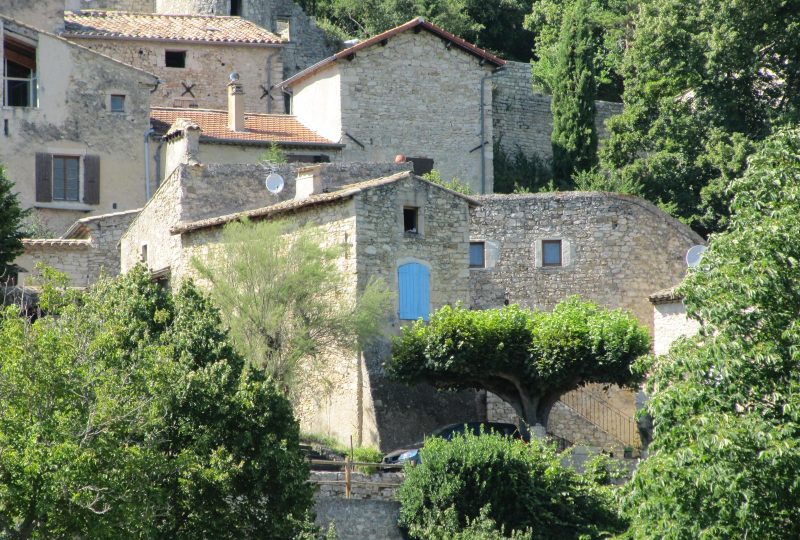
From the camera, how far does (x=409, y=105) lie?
41562 millimetres

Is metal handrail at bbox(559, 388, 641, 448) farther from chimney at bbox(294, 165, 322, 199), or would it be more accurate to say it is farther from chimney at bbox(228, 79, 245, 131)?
chimney at bbox(228, 79, 245, 131)

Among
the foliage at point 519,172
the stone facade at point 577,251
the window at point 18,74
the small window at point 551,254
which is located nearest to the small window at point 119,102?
the window at point 18,74

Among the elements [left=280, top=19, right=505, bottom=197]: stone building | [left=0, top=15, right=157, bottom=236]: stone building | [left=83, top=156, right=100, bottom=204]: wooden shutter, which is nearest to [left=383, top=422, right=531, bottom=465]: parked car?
[left=280, top=19, right=505, bottom=197]: stone building

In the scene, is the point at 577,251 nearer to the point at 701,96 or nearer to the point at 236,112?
the point at 701,96

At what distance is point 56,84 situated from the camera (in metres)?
39.8

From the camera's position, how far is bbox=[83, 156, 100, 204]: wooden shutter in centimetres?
3969

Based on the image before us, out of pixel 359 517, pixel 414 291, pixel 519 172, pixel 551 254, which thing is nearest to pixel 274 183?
pixel 414 291

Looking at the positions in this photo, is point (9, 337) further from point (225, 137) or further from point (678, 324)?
point (225, 137)

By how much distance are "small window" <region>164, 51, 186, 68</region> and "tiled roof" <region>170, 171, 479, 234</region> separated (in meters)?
13.9

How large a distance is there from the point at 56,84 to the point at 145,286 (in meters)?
16.1

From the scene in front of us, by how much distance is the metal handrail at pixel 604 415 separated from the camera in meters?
33.7

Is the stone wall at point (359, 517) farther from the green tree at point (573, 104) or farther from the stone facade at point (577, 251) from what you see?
the green tree at point (573, 104)

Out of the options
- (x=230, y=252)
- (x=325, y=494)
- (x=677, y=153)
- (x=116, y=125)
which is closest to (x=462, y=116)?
(x=677, y=153)

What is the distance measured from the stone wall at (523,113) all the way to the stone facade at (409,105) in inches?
212
